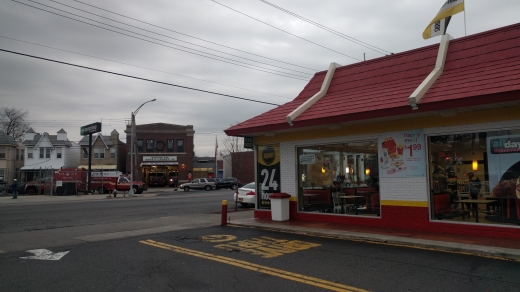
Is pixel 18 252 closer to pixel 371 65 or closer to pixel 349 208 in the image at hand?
pixel 349 208

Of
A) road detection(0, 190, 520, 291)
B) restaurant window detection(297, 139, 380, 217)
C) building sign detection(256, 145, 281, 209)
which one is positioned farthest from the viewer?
building sign detection(256, 145, 281, 209)

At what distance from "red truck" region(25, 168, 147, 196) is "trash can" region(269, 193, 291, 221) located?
1014 inches

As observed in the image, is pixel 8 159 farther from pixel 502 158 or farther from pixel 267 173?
pixel 502 158

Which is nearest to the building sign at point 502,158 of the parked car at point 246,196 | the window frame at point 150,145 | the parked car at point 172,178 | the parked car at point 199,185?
the parked car at point 246,196

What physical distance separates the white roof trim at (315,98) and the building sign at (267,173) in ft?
6.82

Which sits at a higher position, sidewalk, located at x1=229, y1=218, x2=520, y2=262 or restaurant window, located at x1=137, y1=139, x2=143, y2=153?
restaurant window, located at x1=137, y1=139, x2=143, y2=153

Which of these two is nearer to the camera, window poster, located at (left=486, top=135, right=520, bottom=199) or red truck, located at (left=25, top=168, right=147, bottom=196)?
window poster, located at (left=486, top=135, right=520, bottom=199)

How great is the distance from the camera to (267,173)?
1470cm

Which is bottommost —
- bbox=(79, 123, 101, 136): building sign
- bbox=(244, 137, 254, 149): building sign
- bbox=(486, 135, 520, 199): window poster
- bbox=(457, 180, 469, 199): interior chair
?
bbox=(457, 180, 469, 199): interior chair

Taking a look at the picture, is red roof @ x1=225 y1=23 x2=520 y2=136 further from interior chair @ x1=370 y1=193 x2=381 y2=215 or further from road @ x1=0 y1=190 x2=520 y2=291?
road @ x1=0 y1=190 x2=520 y2=291

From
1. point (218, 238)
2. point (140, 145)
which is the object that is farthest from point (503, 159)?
point (140, 145)

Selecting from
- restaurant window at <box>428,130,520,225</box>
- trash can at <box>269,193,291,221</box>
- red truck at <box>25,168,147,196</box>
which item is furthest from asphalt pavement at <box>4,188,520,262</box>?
red truck at <box>25,168,147,196</box>

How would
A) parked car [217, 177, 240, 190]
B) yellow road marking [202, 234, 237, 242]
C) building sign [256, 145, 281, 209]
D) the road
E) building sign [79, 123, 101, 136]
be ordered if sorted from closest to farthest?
the road
yellow road marking [202, 234, 237, 242]
building sign [256, 145, 281, 209]
building sign [79, 123, 101, 136]
parked car [217, 177, 240, 190]

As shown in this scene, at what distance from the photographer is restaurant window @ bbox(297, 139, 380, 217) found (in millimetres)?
12648
